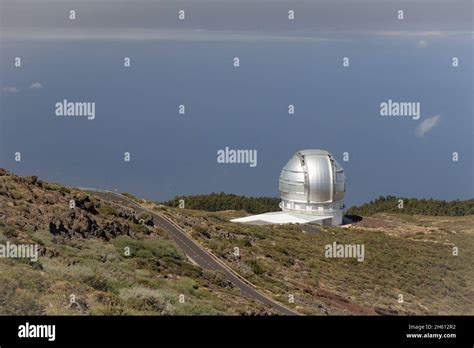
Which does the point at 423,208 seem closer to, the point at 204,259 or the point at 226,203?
the point at 226,203

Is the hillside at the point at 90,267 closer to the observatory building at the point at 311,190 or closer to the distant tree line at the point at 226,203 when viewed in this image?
the observatory building at the point at 311,190

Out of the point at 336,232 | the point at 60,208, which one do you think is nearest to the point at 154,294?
the point at 60,208

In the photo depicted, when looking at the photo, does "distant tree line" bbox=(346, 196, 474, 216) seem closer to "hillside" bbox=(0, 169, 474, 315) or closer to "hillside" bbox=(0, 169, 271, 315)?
"hillside" bbox=(0, 169, 474, 315)

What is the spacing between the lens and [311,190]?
2042 inches

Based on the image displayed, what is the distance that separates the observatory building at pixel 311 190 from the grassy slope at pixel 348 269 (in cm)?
506

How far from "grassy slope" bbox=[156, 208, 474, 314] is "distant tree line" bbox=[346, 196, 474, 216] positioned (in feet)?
103

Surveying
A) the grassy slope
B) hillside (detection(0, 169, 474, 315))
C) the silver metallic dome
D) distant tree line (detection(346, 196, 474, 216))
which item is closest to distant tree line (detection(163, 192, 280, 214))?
distant tree line (detection(346, 196, 474, 216))

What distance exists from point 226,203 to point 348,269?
48428 mm

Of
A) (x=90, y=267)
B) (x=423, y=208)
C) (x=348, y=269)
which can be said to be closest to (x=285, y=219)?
(x=348, y=269)
